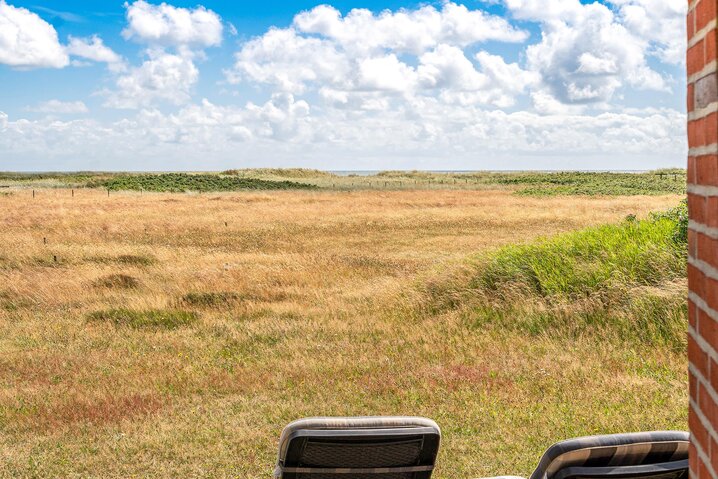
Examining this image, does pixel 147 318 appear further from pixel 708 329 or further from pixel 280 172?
pixel 280 172

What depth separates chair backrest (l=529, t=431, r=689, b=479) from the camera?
3.05m

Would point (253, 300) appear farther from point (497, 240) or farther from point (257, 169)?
point (257, 169)

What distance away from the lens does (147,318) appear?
13438mm

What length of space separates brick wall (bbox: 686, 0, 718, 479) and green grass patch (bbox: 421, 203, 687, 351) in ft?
27.9

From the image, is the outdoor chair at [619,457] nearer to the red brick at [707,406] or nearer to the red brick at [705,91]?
the red brick at [707,406]

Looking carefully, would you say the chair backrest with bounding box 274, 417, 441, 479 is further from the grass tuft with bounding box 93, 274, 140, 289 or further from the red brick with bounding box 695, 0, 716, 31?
the grass tuft with bounding box 93, 274, 140, 289

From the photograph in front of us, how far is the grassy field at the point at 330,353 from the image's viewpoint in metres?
7.46

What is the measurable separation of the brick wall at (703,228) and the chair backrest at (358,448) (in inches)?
56.6

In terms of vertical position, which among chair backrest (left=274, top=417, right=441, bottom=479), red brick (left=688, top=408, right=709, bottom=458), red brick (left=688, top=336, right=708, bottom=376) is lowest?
chair backrest (left=274, top=417, right=441, bottom=479)

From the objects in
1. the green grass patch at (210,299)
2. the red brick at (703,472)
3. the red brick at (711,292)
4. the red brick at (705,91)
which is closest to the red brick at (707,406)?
the red brick at (703,472)

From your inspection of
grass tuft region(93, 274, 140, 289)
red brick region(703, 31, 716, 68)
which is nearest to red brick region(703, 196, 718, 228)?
red brick region(703, 31, 716, 68)

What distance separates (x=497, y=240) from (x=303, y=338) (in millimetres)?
17607

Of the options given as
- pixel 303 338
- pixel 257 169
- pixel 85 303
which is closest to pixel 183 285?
pixel 85 303

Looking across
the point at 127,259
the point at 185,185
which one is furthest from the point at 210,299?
the point at 185,185
